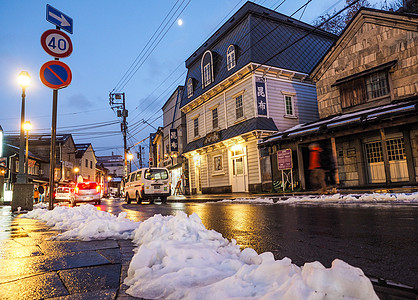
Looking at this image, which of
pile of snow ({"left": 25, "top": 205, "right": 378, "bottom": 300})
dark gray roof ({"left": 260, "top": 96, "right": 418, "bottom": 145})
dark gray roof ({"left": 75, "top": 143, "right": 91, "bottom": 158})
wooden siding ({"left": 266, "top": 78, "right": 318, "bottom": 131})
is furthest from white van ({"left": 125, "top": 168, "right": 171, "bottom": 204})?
dark gray roof ({"left": 75, "top": 143, "right": 91, "bottom": 158})

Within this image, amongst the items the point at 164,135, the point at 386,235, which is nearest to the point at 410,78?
the point at 386,235

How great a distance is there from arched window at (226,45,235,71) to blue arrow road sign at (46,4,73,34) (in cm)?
1299

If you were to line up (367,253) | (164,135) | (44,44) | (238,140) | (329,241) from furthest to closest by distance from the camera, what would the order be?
(164,135)
(238,140)
(44,44)
(329,241)
(367,253)

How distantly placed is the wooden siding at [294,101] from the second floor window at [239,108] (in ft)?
6.48

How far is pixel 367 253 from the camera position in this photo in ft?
9.93

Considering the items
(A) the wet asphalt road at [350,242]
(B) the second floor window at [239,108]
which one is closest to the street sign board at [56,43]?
(A) the wet asphalt road at [350,242]

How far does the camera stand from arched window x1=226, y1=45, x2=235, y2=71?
20141mm

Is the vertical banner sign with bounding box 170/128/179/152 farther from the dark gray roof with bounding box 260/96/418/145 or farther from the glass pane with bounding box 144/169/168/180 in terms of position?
the dark gray roof with bounding box 260/96/418/145

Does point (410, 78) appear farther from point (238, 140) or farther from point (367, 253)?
point (367, 253)

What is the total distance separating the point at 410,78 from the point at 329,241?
12.9m

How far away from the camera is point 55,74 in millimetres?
7770

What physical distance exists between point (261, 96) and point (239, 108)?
219cm

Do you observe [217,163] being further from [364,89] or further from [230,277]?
[230,277]

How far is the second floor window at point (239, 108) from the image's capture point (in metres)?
20.3
